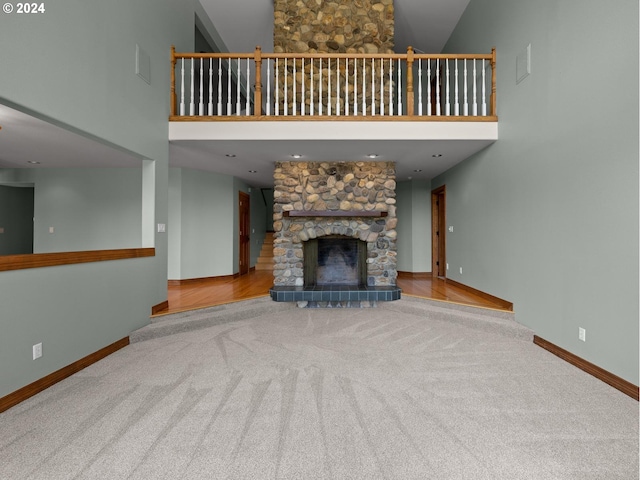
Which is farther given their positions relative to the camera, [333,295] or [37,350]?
[333,295]

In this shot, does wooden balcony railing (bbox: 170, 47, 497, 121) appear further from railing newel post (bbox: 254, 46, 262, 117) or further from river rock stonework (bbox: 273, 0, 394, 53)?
river rock stonework (bbox: 273, 0, 394, 53)

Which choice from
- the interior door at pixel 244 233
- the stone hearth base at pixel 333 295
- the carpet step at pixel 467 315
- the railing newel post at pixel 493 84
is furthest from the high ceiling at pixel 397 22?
the carpet step at pixel 467 315

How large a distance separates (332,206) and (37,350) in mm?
3874

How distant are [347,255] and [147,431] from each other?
12.9 feet

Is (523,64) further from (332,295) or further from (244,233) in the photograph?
(244,233)

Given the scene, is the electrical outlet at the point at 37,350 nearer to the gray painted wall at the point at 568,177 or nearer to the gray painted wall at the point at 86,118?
the gray painted wall at the point at 86,118

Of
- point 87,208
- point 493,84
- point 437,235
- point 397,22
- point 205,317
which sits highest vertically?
point 397,22

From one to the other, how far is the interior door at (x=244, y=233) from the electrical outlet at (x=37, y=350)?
4.71 metres

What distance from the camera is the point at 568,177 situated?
288 cm

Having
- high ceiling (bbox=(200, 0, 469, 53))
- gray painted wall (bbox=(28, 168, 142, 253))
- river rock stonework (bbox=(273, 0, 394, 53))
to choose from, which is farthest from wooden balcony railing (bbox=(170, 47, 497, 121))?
gray painted wall (bbox=(28, 168, 142, 253))

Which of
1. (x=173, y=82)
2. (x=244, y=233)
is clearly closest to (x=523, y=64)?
(x=173, y=82)

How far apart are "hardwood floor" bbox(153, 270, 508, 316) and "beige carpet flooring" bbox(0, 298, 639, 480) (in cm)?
97

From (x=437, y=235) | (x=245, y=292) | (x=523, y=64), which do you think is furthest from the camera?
(x=437, y=235)

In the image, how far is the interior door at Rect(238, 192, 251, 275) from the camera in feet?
23.4
